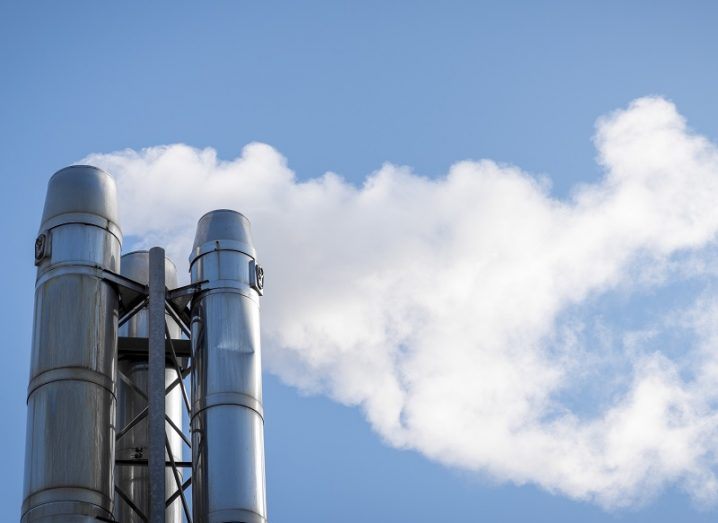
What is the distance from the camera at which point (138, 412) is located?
22.8 metres

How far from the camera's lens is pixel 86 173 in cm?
2155

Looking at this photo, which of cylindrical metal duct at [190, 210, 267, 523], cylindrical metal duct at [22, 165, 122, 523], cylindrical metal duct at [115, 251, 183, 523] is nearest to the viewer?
cylindrical metal duct at [22, 165, 122, 523]

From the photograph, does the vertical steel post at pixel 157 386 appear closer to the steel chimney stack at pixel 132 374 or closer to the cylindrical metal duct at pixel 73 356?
the steel chimney stack at pixel 132 374

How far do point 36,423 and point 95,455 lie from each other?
41.9 inches

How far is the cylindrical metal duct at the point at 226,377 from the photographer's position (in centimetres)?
1975

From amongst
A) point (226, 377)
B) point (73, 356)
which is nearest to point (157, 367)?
point (226, 377)

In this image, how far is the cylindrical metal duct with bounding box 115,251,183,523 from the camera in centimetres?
2195

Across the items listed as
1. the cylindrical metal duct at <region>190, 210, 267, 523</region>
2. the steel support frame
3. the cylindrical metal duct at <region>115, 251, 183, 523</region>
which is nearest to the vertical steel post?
the steel support frame

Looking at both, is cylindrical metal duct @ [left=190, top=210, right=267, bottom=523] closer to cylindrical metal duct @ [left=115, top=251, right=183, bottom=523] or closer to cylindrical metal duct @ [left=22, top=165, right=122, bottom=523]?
cylindrical metal duct @ [left=22, top=165, right=122, bottom=523]

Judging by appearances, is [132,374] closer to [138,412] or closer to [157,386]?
[138,412]

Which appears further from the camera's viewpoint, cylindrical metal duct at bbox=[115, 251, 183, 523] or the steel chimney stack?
cylindrical metal duct at bbox=[115, 251, 183, 523]

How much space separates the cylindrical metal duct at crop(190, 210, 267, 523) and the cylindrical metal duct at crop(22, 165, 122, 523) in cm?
147

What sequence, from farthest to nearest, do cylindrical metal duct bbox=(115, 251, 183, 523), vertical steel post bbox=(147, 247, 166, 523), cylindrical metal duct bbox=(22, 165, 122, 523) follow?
cylindrical metal duct bbox=(115, 251, 183, 523) < vertical steel post bbox=(147, 247, 166, 523) < cylindrical metal duct bbox=(22, 165, 122, 523)

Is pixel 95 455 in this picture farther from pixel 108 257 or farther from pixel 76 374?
pixel 108 257
